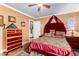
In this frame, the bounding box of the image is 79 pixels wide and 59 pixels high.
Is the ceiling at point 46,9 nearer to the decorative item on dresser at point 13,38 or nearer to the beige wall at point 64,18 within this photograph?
the beige wall at point 64,18

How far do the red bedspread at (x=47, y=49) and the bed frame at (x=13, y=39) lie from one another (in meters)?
0.22

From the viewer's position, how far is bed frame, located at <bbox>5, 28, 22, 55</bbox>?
193cm

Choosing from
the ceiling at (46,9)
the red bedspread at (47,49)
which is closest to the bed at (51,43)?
the red bedspread at (47,49)

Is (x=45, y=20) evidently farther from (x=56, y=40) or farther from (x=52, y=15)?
(x=56, y=40)

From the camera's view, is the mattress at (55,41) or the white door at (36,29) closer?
the mattress at (55,41)

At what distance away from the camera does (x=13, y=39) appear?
1985 mm

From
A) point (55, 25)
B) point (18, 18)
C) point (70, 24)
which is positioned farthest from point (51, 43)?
point (18, 18)

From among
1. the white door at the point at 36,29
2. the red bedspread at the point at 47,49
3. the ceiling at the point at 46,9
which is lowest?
the red bedspread at the point at 47,49

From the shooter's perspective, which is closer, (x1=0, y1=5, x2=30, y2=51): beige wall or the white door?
(x1=0, y1=5, x2=30, y2=51): beige wall

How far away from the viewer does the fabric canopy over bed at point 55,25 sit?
1.99 metres

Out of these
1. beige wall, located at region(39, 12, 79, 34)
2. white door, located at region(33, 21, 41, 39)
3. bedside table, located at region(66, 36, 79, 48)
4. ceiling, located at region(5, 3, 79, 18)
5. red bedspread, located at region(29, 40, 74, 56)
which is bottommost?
red bedspread, located at region(29, 40, 74, 56)

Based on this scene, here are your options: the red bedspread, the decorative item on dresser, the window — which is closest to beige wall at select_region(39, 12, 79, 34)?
the window

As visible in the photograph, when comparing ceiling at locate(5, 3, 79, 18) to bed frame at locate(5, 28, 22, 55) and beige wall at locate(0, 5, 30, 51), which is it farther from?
bed frame at locate(5, 28, 22, 55)

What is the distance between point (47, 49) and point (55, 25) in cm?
43
